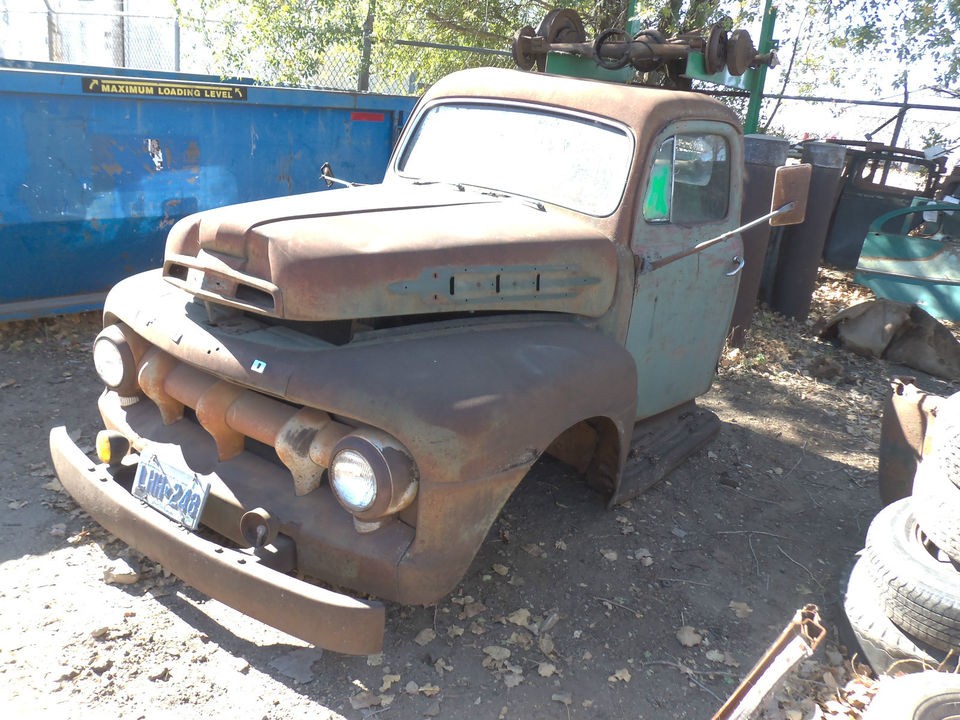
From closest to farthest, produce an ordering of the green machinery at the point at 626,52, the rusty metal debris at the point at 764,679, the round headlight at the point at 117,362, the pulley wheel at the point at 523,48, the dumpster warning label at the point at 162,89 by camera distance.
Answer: the rusty metal debris at the point at 764,679, the round headlight at the point at 117,362, the green machinery at the point at 626,52, the pulley wheel at the point at 523,48, the dumpster warning label at the point at 162,89

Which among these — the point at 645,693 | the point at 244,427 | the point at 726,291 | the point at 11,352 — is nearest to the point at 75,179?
the point at 11,352

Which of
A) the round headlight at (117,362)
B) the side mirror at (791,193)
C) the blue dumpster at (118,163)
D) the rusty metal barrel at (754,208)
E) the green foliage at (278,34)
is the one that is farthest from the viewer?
the green foliage at (278,34)

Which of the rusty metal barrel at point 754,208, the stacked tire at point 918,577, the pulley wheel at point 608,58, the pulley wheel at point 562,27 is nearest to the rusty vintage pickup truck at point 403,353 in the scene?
the pulley wheel at point 608,58

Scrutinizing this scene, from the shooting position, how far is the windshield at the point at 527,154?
3.46 meters

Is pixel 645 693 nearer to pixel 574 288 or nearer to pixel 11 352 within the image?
pixel 574 288

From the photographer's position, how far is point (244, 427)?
275 cm

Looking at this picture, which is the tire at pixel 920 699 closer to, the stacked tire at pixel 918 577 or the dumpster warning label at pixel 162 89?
the stacked tire at pixel 918 577

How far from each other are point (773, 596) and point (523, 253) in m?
1.79

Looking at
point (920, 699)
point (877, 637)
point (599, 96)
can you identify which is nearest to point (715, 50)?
point (599, 96)

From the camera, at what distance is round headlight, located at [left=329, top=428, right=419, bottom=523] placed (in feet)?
7.76

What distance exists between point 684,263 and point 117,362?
2.45 meters

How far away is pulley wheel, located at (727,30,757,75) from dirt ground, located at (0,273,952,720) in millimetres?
2065

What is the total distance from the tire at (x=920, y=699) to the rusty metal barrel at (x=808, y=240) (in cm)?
517

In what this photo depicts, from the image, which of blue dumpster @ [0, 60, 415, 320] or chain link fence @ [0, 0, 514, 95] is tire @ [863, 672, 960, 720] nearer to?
blue dumpster @ [0, 60, 415, 320]
